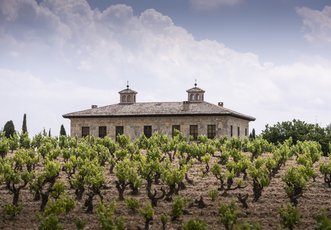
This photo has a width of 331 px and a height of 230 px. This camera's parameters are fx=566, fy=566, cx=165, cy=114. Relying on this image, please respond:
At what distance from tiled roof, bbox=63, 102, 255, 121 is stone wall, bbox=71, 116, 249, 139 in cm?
44

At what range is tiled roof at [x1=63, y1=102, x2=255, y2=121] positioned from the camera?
145ft

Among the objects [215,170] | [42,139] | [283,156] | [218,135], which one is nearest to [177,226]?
[215,170]

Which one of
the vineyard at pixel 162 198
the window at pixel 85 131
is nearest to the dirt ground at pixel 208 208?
the vineyard at pixel 162 198

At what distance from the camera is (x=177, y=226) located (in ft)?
58.8

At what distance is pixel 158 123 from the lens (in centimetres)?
4503

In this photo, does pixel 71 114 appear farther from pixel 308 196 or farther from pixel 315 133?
pixel 308 196

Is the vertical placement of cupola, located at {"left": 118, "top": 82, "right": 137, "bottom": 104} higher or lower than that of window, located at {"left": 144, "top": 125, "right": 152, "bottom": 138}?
higher

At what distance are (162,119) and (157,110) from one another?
36.7 inches

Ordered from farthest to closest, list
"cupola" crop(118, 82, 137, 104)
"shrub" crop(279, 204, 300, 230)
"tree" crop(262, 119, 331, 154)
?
"cupola" crop(118, 82, 137, 104) → "tree" crop(262, 119, 331, 154) → "shrub" crop(279, 204, 300, 230)

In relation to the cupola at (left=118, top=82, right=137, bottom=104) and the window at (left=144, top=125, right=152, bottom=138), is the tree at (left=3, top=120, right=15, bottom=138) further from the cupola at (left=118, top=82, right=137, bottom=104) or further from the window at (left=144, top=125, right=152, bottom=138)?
the window at (left=144, top=125, right=152, bottom=138)

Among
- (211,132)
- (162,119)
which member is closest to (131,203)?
(211,132)

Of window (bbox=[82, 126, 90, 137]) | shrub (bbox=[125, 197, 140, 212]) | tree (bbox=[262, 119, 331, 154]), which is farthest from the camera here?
window (bbox=[82, 126, 90, 137])

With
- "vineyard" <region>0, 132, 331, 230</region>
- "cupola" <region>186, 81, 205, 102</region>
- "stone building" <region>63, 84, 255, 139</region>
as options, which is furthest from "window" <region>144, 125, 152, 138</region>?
"vineyard" <region>0, 132, 331, 230</region>

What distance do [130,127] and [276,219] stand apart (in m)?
27.8
